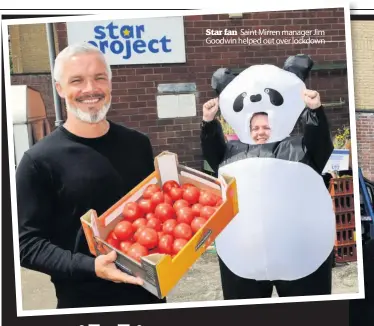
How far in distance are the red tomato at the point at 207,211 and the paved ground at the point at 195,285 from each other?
0.91 ft

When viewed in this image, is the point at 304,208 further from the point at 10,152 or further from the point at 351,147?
the point at 10,152

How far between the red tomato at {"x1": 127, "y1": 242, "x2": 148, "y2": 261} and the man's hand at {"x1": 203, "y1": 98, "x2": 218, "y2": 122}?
87cm

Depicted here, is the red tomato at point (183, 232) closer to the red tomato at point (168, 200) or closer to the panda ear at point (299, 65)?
the red tomato at point (168, 200)

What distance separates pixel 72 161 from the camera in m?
2.88

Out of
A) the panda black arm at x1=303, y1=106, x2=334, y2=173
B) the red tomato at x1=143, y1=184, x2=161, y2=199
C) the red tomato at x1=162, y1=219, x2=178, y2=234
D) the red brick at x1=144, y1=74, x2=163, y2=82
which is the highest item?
the red brick at x1=144, y1=74, x2=163, y2=82

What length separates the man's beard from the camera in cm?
290

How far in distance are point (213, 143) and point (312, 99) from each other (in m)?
0.65

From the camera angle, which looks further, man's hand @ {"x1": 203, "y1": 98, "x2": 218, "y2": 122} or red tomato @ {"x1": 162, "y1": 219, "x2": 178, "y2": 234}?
man's hand @ {"x1": 203, "y1": 98, "x2": 218, "y2": 122}

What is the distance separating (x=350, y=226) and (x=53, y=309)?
198 cm

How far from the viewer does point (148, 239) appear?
2834mm

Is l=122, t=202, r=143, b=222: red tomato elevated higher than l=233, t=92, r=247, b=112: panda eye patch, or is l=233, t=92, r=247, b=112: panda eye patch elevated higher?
l=233, t=92, r=247, b=112: panda eye patch

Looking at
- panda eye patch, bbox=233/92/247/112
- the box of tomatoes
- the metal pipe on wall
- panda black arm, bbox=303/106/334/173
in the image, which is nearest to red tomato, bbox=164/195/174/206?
the box of tomatoes

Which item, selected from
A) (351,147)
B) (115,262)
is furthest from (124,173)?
(351,147)

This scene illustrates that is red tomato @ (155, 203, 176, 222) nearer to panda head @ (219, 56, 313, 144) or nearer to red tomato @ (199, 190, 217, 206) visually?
red tomato @ (199, 190, 217, 206)
